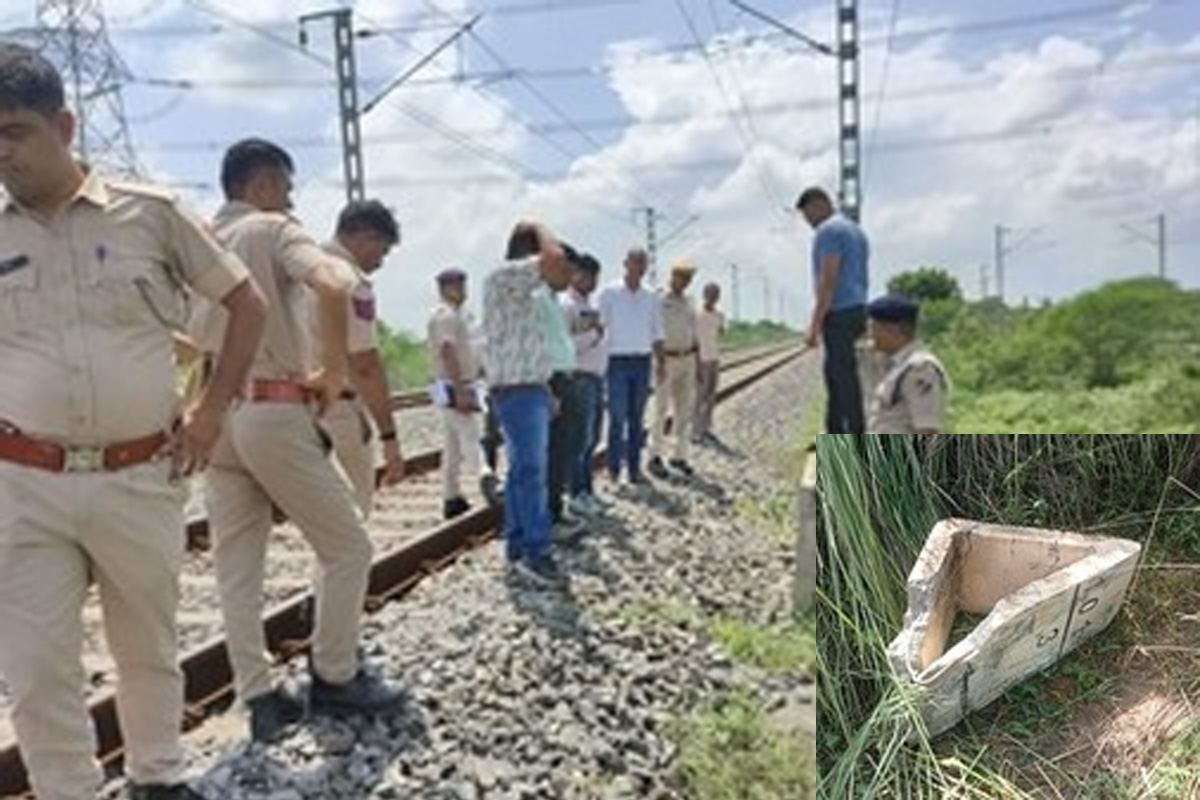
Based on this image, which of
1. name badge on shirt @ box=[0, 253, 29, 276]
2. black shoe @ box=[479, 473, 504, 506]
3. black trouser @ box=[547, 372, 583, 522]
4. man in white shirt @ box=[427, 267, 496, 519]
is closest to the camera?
name badge on shirt @ box=[0, 253, 29, 276]

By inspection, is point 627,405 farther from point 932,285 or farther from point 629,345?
point 932,285

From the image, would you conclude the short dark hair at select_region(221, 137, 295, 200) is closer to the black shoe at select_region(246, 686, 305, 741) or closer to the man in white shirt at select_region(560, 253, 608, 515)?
the black shoe at select_region(246, 686, 305, 741)

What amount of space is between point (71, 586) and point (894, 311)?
2956 mm

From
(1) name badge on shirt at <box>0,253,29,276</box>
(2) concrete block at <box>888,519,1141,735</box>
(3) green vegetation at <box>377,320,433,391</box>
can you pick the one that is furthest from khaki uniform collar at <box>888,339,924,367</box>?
(3) green vegetation at <box>377,320,433,391</box>

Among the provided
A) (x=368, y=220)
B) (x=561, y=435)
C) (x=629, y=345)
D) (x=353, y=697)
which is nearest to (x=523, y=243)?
(x=368, y=220)

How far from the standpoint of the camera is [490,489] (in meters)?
9.73

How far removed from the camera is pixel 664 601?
6.84 meters

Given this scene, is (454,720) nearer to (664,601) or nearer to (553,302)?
(664,601)

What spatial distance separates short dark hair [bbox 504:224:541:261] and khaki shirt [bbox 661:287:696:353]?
5.17 metres

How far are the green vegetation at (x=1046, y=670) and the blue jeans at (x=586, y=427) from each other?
6979mm

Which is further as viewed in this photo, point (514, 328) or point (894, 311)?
point (514, 328)

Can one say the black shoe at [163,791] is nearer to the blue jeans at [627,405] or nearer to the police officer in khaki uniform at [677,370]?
the blue jeans at [627,405]

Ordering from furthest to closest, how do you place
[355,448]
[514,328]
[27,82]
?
[514,328] → [355,448] → [27,82]

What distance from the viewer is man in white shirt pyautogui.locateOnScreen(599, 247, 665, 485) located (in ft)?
34.7
